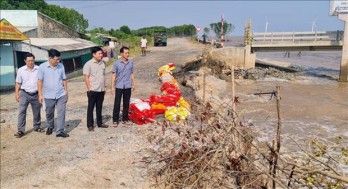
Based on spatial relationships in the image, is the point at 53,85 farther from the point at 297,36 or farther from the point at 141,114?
the point at 297,36

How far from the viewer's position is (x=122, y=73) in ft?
22.5

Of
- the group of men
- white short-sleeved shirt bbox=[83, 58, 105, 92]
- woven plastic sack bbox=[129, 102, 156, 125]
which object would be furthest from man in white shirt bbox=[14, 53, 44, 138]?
woven plastic sack bbox=[129, 102, 156, 125]

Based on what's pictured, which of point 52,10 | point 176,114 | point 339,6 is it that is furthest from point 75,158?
point 52,10

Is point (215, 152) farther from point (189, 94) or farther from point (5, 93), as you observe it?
point (5, 93)

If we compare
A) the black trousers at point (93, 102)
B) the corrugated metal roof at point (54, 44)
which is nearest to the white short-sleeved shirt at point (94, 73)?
the black trousers at point (93, 102)

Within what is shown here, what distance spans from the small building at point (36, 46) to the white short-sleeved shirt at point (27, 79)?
6.70 metres

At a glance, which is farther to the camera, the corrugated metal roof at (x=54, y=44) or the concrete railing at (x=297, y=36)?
the concrete railing at (x=297, y=36)

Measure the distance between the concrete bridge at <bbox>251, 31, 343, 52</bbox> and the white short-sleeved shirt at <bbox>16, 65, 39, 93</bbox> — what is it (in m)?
16.2

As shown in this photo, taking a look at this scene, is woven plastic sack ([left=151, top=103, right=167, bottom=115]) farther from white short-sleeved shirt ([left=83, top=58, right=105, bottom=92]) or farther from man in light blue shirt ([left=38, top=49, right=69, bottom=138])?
man in light blue shirt ([left=38, top=49, right=69, bottom=138])

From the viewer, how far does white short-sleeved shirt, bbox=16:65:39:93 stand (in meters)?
6.66

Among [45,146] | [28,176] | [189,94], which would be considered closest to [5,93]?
[189,94]

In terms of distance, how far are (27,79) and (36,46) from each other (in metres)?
8.79

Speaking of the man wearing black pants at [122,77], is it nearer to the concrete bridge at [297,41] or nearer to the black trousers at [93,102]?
the black trousers at [93,102]

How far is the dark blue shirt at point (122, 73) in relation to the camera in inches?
270
